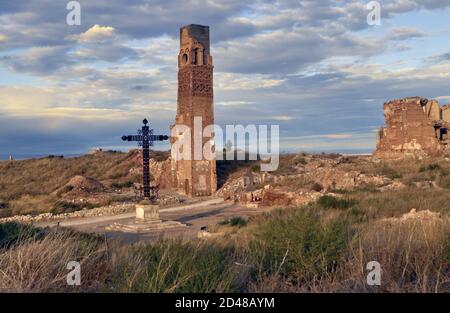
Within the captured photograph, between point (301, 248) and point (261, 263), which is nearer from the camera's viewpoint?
point (261, 263)

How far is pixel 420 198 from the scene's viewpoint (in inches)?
620

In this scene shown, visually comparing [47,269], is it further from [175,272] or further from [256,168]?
[256,168]

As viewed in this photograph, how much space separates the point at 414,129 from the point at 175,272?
102 feet

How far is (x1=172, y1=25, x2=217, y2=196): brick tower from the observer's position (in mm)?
26734

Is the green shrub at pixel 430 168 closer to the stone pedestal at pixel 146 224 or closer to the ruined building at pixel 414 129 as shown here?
the ruined building at pixel 414 129

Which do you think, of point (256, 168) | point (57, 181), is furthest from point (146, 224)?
point (57, 181)

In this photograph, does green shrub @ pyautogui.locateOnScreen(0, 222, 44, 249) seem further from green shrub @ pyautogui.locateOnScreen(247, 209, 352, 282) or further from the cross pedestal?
the cross pedestal

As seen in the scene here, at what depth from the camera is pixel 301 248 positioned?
5383 mm

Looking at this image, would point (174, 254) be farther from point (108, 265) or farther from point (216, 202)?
point (216, 202)

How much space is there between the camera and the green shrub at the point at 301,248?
5.16m

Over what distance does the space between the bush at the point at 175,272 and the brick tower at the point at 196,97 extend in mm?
21857

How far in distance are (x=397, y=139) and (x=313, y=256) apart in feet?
98.8

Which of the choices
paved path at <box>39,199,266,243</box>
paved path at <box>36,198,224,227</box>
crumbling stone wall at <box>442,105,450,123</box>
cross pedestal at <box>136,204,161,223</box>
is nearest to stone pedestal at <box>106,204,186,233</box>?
cross pedestal at <box>136,204,161,223</box>

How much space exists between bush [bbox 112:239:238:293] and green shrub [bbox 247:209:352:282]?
2.23 feet
